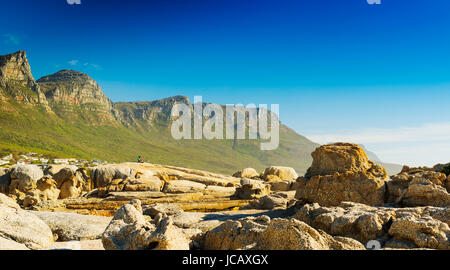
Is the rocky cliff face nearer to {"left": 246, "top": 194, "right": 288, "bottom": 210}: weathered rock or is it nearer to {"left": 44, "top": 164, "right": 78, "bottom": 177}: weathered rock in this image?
{"left": 44, "top": 164, "right": 78, "bottom": 177}: weathered rock

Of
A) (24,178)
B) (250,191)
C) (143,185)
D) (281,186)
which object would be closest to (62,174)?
(24,178)

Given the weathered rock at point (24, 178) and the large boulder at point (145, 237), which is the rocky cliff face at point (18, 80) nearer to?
the weathered rock at point (24, 178)

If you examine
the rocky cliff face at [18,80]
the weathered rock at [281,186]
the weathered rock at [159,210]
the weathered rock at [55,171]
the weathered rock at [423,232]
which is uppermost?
the rocky cliff face at [18,80]

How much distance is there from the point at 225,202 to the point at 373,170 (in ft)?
41.7

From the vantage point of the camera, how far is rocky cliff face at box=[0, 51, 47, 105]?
16511 centimetres

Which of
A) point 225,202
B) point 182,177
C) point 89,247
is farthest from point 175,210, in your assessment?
point 182,177

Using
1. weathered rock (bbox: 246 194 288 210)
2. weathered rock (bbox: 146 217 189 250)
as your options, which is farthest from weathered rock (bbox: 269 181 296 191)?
weathered rock (bbox: 146 217 189 250)

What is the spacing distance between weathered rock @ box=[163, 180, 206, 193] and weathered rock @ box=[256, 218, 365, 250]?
81.5 feet

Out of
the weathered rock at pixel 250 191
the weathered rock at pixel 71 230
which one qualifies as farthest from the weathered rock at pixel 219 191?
the weathered rock at pixel 71 230

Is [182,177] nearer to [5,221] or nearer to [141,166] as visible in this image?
[141,166]

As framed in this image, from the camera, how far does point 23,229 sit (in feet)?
34.4

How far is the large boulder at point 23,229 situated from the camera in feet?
31.9

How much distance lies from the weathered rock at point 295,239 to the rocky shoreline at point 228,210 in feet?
0.08

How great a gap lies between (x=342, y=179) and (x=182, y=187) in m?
18.4
